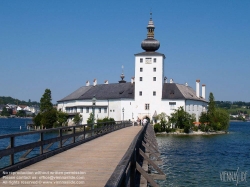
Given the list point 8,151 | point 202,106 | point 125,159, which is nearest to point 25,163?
point 8,151

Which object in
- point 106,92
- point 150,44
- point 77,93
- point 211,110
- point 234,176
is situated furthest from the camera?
point 77,93

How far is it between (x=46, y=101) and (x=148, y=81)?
96.0 feet

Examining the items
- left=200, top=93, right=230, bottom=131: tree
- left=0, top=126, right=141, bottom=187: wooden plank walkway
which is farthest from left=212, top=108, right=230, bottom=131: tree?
left=0, top=126, right=141, bottom=187: wooden plank walkway

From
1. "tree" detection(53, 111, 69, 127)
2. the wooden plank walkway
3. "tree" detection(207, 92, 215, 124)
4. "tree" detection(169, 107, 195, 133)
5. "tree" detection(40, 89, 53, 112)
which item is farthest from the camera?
"tree" detection(40, 89, 53, 112)

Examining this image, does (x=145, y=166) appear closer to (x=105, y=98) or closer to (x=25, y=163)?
(x=25, y=163)

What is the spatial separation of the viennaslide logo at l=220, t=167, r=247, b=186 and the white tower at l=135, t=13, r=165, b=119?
55794 millimetres

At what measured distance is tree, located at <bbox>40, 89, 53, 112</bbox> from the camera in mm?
102750

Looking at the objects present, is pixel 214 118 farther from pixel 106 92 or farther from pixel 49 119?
pixel 49 119

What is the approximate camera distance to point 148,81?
8481cm

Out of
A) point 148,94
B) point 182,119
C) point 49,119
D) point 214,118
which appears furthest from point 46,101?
point 214,118

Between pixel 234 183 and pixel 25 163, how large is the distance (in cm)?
1453

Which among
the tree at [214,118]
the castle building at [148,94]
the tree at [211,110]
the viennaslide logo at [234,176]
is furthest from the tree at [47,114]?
the viennaslide logo at [234,176]

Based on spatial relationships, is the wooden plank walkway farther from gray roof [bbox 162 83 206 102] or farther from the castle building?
gray roof [bbox 162 83 206 102]

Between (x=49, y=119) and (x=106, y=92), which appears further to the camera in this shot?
(x=49, y=119)
